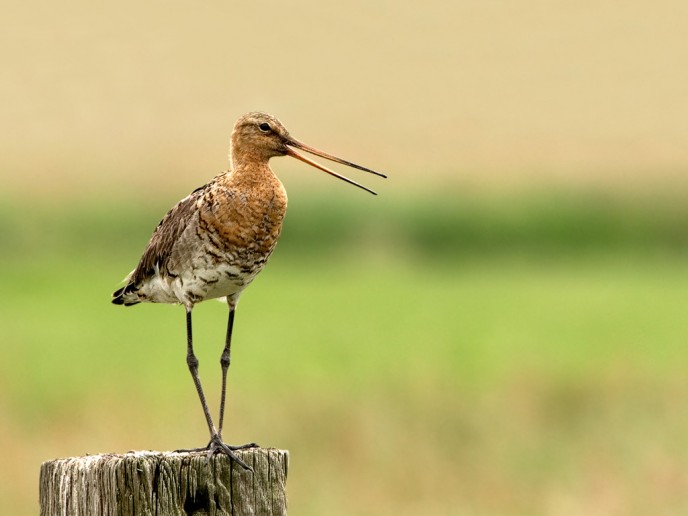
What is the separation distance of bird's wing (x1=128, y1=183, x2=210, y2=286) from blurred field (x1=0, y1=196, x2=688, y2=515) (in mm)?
3936

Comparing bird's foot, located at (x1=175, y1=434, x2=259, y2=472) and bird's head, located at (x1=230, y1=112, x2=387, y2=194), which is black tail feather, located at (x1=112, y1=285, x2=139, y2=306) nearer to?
bird's head, located at (x1=230, y1=112, x2=387, y2=194)

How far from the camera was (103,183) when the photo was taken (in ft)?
92.3

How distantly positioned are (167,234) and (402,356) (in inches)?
362

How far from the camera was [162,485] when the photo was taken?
175 inches

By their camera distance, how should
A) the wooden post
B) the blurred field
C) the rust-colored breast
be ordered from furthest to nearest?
the blurred field, the rust-colored breast, the wooden post

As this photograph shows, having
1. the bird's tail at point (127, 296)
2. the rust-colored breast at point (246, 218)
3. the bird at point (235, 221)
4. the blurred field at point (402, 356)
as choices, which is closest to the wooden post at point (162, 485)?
the bird at point (235, 221)

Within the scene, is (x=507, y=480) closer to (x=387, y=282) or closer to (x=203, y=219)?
(x=203, y=219)

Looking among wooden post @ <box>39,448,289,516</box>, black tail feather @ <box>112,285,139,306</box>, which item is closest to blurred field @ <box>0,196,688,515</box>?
black tail feather @ <box>112,285,139,306</box>

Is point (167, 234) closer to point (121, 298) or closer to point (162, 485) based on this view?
point (121, 298)

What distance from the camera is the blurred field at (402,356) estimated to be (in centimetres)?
1084

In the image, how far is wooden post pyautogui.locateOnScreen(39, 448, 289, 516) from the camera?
441cm

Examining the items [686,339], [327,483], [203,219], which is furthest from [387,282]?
[203,219]

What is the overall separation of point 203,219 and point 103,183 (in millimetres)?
22588

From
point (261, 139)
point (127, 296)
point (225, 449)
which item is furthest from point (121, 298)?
point (225, 449)
